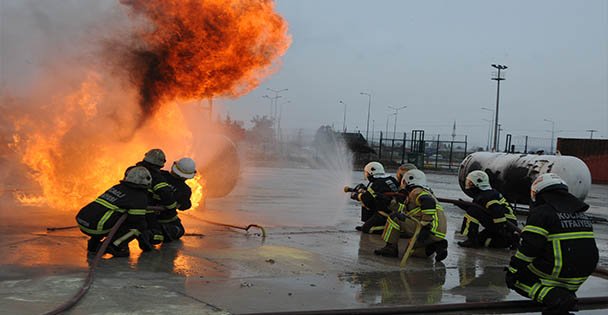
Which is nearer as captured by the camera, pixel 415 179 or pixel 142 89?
pixel 415 179

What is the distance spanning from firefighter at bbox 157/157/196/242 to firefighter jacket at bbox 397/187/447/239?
11.1 feet

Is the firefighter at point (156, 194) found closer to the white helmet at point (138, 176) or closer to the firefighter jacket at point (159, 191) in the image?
the firefighter jacket at point (159, 191)

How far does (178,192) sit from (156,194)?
0.57 meters

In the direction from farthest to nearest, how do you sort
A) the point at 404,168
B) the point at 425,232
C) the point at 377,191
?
the point at 377,191 < the point at 404,168 < the point at 425,232

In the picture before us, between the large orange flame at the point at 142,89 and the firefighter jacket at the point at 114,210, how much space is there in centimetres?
347

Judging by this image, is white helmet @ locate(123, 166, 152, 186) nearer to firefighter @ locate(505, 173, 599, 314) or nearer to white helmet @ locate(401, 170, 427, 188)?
white helmet @ locate(401, 170, 427, 188)

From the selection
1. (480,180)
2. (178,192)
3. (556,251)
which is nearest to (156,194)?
(178,192)

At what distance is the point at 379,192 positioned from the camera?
10844 millimetres

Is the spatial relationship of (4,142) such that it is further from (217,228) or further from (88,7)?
(217,228)

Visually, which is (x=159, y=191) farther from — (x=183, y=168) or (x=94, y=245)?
(x=94, y=245)

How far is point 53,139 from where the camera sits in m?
11.1

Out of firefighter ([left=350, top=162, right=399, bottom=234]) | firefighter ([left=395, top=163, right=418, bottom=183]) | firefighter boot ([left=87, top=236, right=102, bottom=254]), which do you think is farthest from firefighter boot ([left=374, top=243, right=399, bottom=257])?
firefighter boot ([left=87, top=236, right=102, bottom=254])

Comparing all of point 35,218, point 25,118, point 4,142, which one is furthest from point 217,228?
point 4,142

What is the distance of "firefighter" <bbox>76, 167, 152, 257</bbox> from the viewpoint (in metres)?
7.81
